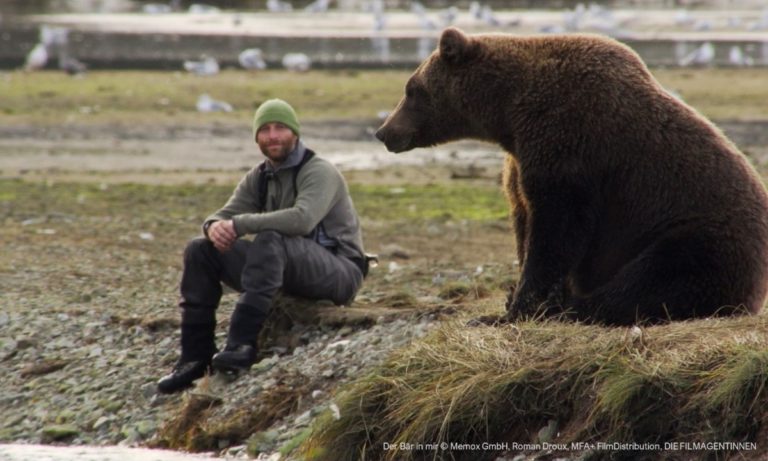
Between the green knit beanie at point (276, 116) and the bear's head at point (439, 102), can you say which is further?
the green knit beanie at point (276, 116)

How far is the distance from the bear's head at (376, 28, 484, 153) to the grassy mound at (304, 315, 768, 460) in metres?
1.18

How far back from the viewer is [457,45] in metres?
7.00

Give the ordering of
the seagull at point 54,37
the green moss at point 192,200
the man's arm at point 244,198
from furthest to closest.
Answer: the seagull at point 54,37, the green moss at point 192,200, the man's arm at point 244,198

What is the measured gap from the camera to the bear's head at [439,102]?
277 inches

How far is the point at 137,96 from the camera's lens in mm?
22594

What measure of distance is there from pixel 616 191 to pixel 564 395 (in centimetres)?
118

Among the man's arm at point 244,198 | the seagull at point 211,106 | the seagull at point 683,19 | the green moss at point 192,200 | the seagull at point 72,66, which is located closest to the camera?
the man's arm at point 244,198

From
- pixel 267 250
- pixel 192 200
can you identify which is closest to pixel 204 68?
pixel 192 200

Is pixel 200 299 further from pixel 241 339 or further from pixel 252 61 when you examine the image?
pixel 252 61

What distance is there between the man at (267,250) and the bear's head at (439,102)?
0.47m

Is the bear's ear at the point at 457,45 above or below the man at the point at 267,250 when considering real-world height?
above

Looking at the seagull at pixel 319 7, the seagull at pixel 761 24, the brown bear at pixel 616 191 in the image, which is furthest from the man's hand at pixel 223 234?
the seagull at pixel 319 7

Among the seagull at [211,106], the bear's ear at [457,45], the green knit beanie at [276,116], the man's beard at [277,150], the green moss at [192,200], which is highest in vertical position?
the bear's ear at [457,45]

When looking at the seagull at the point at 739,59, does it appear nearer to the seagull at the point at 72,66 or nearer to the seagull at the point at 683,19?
the seagull at the point at 683,19
